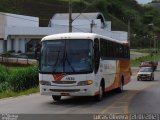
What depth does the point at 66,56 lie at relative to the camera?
23453 millimetres

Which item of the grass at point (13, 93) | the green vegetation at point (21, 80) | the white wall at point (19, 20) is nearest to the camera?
the grass at point (13, 93)

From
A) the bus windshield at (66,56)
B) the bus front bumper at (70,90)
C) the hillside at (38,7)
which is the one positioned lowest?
the bus front bumper at (70,90)

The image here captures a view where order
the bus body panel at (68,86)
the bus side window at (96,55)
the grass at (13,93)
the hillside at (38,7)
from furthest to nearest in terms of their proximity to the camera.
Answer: the hillside at (38,7)
the grass at (13,93)
the bus side window at (96,55)
the bus body panel at (68,86)

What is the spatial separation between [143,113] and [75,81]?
471 cm

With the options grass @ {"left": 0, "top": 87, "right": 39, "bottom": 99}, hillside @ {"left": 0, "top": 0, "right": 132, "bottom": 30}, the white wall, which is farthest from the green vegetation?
hillside @ {"left": 0, "top": 0, "right": 132, "bottom": 30}

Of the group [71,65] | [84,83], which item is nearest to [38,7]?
[71,65]

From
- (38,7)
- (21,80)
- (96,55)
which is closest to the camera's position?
(96,55)

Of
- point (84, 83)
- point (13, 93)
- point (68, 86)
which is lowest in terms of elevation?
point (13, 93)

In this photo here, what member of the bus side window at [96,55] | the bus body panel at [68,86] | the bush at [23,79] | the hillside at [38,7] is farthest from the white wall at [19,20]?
the bus body panel at [68,86]

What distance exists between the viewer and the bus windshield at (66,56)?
2330 cm

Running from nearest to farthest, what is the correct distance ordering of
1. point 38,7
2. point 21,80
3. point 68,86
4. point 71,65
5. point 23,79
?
point 68,86, point 71,65, point 21,80, point 23,79, point 38,7

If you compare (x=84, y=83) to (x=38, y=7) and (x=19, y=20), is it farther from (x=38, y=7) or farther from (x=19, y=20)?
(x=38, y=7)

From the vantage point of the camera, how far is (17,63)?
75938mm

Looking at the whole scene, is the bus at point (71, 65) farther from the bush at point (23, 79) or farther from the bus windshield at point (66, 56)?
the bush at point (23, 79)
